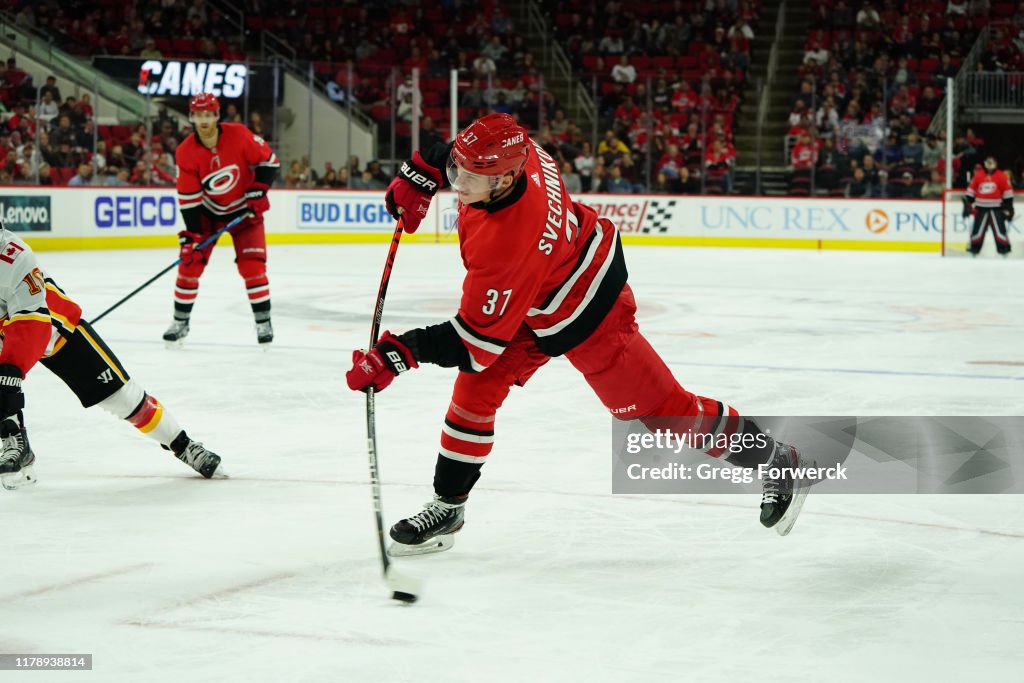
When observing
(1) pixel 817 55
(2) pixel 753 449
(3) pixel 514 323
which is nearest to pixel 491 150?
(3) pixel 514 323

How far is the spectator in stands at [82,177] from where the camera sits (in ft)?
49.6

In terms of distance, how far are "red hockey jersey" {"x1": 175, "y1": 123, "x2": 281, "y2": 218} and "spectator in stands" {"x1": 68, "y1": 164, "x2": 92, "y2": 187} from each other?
783cm

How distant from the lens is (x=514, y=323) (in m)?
3.12

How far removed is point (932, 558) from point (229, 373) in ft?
13.6

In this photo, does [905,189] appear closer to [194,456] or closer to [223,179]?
[223,179]

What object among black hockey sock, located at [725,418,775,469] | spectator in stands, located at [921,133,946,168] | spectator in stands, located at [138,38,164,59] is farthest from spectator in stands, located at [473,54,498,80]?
black hockey sock, located at [725,418,775,469]

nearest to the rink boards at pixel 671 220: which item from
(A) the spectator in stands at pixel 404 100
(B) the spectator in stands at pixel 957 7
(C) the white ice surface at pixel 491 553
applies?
(A) the spectator in stands at pixel 404 100

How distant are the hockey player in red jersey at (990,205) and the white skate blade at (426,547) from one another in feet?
43.2

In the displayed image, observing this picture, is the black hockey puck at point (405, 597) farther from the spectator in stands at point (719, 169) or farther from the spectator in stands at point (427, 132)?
the spectator in stands at point (427, 132)

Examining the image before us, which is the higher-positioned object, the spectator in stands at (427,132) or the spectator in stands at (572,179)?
the spectator in stands at (427,132)

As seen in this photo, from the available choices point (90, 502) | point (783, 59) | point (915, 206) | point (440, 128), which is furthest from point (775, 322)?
point (783, 59)

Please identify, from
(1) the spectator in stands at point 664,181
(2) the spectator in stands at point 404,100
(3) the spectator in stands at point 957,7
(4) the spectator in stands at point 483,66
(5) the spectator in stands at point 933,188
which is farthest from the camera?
(3) the spectator in stands at point 957,7

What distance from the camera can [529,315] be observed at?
134 inches

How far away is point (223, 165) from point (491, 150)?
500 cm
